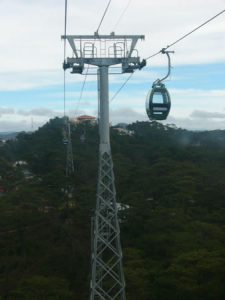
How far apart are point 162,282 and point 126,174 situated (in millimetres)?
28329

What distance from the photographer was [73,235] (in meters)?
A: 26.3

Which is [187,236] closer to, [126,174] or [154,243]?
[154,243]

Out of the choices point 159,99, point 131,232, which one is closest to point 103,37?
point 159,99

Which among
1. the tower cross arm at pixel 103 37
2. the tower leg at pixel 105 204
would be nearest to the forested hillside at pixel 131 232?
the tower leg at pixel 105 204

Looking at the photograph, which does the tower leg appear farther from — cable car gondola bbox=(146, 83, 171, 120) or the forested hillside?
the forested hillside

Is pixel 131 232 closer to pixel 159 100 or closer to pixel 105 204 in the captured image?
pixel 105 204

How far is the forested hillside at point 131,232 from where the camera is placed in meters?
18.0

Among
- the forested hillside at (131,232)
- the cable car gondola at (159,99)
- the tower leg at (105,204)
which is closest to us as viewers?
the cable car gondola at (159,99)

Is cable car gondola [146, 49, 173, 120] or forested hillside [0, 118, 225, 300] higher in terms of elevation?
cable car gondola [146, 49, 173, 120]

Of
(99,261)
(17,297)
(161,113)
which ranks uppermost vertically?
(161,113)

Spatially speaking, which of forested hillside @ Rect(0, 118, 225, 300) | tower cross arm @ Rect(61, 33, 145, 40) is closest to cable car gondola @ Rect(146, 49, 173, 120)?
tower cross arm @ Rect(61, 33, 145, 40)

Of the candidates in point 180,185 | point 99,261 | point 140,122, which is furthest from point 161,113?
point 140,122

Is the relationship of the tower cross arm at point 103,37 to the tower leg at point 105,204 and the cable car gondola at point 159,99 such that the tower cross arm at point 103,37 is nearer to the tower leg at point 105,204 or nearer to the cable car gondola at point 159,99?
the tower leg at point 105,204

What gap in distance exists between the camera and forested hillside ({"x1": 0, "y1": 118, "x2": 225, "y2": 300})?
1798 centimetres
